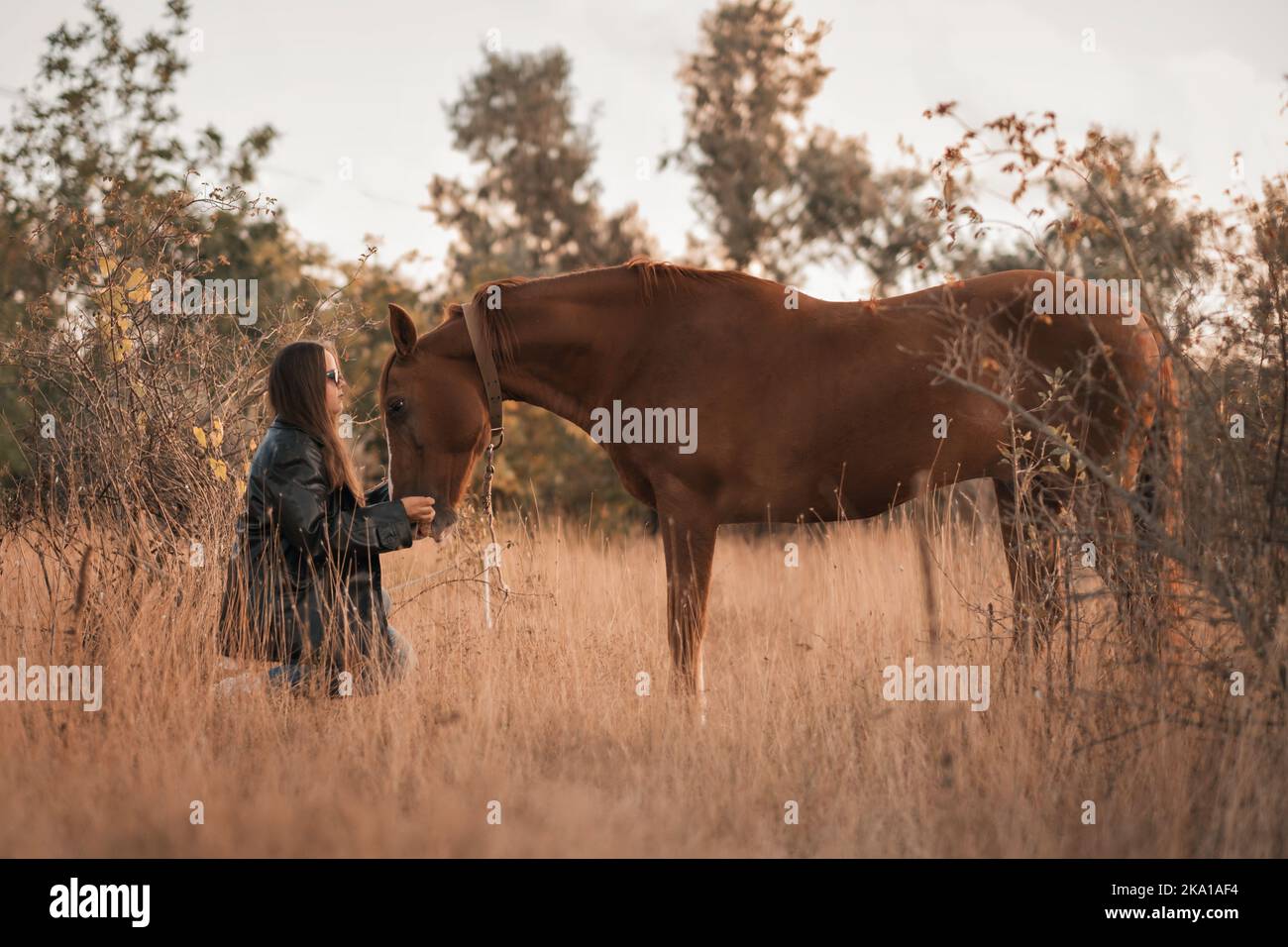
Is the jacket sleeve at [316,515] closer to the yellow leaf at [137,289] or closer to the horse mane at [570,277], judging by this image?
the horse mane at [570,277]

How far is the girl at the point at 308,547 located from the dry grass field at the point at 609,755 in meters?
0.17

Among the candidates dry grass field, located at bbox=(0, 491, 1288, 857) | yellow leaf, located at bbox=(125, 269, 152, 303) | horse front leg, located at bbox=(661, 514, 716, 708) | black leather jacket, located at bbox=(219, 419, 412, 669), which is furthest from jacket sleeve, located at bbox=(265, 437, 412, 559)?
yellow leaf, located at bbox=(125, 269, 152, 303)

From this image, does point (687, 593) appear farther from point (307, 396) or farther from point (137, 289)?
point (137, 289)

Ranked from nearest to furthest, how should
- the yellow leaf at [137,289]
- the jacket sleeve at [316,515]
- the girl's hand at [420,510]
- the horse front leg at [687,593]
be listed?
the jacket sleeve at [316,515]
the girl's hand at [420,510]
the horse front leg at [687,593]
the yellow leaf at [137,289]

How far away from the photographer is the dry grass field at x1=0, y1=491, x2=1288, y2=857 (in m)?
3.31

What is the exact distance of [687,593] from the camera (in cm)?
484

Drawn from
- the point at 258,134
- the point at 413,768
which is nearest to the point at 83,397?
the point at 413,768

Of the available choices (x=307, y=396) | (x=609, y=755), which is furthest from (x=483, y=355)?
(x=609, y=755)

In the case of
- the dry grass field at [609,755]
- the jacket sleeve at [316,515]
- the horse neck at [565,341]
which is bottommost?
the dry grass field at [609,755]

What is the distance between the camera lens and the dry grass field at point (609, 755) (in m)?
3.31

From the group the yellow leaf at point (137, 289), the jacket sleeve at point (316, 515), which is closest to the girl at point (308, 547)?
the jacket sleeve at point (316, 515)

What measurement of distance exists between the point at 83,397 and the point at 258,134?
11948 millimetres

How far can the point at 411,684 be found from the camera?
4652mm
